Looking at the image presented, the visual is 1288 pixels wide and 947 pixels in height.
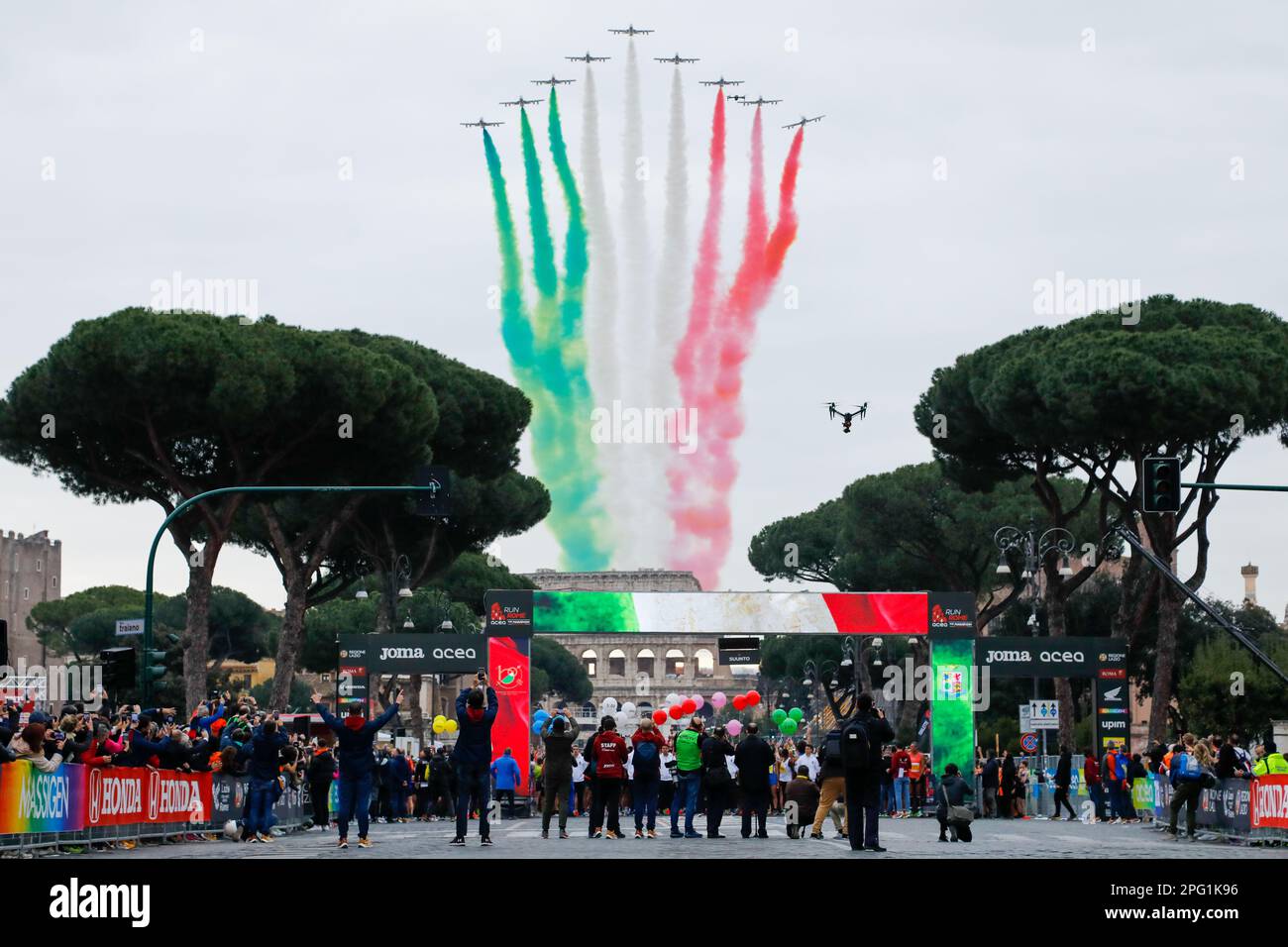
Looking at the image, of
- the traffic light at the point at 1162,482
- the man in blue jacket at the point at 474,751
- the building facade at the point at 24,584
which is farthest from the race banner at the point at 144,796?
the building facade at the point at 24,584

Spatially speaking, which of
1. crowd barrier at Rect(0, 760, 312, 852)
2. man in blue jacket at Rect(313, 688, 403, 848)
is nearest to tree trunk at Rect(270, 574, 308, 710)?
crowd barrier at Rect(0, 760, 312, 852)

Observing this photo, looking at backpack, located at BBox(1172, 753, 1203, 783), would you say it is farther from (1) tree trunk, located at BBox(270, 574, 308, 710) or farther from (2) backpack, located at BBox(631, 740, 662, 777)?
(1) tree trunk, located at BBox(270, 574, 308, 710)

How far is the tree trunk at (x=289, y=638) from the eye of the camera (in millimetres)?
50188

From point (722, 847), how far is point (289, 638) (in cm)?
3045

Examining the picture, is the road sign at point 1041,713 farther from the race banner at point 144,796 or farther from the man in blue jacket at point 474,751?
the man in blue jacket at point 474,751

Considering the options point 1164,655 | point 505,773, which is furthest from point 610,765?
point 1164,655

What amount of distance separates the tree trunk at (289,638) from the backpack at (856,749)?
31854 millimetres

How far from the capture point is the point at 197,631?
4478 cm

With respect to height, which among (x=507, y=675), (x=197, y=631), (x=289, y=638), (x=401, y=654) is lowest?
(x=507, y=675)

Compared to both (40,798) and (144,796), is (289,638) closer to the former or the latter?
(144,796)
